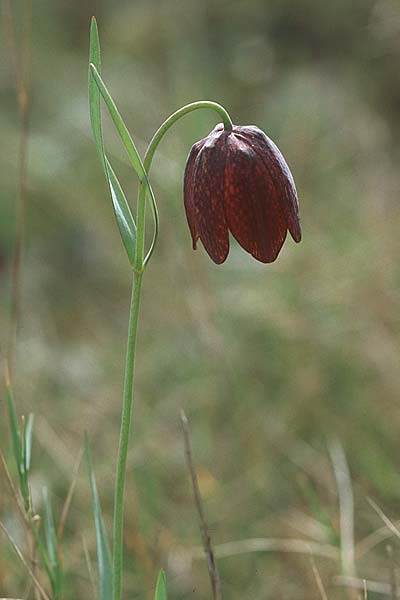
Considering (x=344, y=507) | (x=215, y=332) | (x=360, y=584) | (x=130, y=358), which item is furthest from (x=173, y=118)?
(x=215, y=332)

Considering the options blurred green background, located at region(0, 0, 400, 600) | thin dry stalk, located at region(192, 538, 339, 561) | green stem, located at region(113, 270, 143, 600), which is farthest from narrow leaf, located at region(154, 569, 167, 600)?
thin dry stalk, located at region(192, 538, 339, 561)

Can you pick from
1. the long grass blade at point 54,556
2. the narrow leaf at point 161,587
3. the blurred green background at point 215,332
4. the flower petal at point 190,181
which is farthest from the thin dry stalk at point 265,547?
the flower petal at point 190,181

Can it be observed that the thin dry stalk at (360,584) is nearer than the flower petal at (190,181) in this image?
No

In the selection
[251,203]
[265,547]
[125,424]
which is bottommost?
[265,547]

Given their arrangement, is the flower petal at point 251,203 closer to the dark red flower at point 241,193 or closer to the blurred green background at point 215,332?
the dark red flower at point 241,193

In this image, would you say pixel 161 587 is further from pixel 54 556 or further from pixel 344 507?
pixel 344 507

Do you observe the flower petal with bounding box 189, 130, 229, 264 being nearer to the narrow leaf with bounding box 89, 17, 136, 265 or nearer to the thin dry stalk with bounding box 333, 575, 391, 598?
the narrow leaf with bounding box 89, 17, 136, 265

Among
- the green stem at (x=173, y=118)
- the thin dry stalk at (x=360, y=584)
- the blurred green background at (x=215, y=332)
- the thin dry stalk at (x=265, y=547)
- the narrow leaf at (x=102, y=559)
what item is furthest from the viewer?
the blurred green background at (x=215, y=332)
